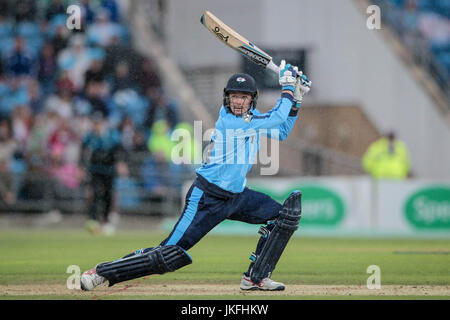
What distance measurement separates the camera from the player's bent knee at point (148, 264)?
646 centimetres

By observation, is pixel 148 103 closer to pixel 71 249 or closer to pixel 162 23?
pixel 162 23

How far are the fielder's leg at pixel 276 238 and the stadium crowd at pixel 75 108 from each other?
994 cm

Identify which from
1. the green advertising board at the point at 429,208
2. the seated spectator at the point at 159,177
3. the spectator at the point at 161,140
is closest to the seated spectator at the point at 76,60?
the spectator at the point at 161,140

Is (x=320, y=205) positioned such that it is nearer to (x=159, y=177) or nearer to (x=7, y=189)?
(x=159, y=177)

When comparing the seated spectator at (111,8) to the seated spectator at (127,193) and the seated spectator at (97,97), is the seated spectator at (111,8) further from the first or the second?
the seated spectator at (127,193)

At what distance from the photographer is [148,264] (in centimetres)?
646

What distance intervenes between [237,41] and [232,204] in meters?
1.73

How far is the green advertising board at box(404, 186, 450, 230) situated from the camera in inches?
606

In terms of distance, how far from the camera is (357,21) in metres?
19.3

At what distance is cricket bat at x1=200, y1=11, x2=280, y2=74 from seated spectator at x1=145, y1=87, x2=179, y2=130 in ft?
34.1

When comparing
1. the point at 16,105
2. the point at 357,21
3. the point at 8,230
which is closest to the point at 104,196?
the point at 8,230

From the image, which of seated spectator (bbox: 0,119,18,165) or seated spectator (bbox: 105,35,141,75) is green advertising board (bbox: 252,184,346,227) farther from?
seated spectator (bbox: 0,119,18,165)

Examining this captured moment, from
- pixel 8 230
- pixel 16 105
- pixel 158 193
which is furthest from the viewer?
pixel 16 105
